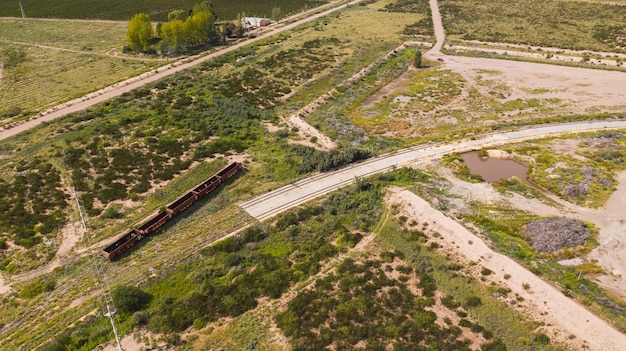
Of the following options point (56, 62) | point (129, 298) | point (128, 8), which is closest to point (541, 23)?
point (56, 62)

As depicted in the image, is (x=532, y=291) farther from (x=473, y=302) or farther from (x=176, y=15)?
(x=176, y=15)

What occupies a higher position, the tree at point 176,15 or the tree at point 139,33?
the tree at point 176,15

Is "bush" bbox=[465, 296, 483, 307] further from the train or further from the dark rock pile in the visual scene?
the train

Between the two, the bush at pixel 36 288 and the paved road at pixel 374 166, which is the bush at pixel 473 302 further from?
the bush at pixel 36 288

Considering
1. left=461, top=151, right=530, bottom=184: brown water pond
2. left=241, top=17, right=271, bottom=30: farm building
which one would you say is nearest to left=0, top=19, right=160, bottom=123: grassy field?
left=241, top=17, right=271, bottom=30: farm building

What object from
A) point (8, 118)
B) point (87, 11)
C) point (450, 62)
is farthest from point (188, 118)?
point (87, 11)

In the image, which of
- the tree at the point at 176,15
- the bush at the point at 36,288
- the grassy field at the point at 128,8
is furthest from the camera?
the grassy field at the point at 128,8

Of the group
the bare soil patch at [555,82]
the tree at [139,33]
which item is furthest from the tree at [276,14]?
the bare soil patch at [555,82]
